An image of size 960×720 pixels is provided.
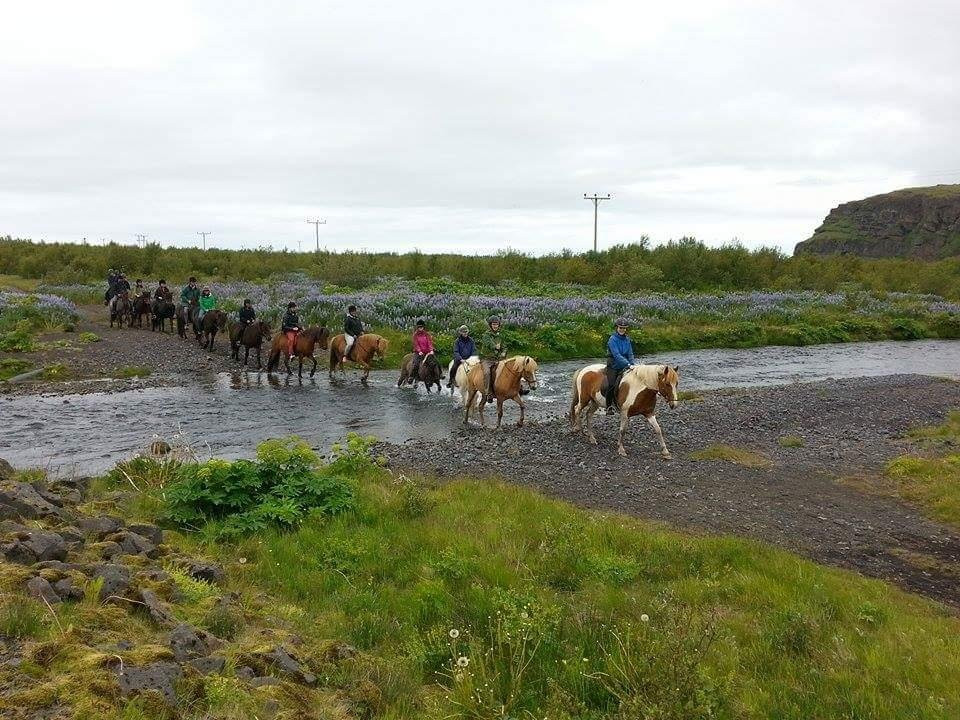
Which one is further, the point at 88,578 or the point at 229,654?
the point at 88,578

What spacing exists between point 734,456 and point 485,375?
228 inches

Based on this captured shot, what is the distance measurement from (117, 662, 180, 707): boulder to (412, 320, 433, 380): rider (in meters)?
14.9

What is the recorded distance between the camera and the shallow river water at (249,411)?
12.9 meters

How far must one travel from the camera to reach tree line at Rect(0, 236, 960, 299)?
153 feet

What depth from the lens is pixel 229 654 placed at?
4688mm

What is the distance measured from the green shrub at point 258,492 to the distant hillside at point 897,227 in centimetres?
11194

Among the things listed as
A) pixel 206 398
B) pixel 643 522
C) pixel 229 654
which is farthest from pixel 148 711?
pixel 206 398

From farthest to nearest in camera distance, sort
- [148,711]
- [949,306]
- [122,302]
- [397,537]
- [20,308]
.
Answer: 1. [949,306]
2. [122,302]
3. [20,308]
4. [397,537]
5. [148,711]

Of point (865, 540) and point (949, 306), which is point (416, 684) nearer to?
point (865, 540)

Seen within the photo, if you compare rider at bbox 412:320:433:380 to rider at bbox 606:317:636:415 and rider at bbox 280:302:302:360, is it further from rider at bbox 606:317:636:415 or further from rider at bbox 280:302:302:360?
rider at bbox 606:317:636:415

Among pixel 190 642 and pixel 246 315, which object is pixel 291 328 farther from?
pixel 190 642

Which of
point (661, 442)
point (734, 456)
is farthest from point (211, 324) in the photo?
point (734, 456)

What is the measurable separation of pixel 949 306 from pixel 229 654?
1743 inches

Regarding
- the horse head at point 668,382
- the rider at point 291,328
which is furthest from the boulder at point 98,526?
the rider at point 291,328
